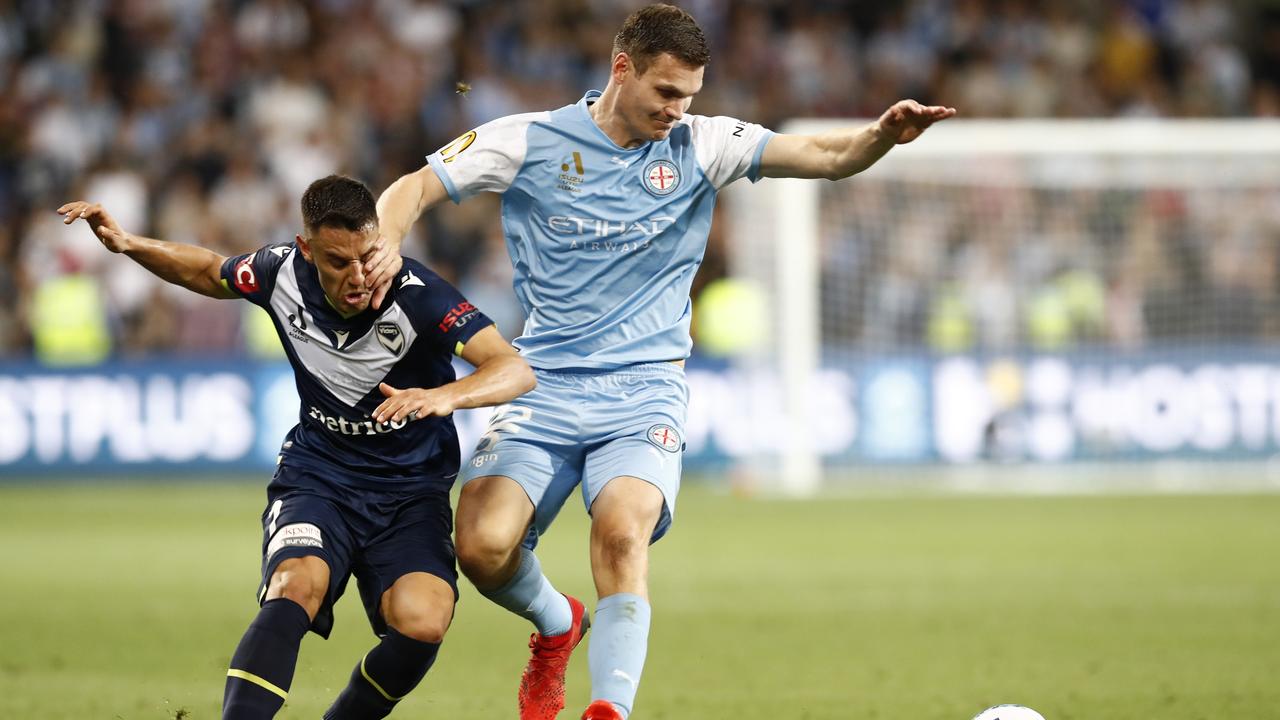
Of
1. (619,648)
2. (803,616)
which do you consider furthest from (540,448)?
(803,616)

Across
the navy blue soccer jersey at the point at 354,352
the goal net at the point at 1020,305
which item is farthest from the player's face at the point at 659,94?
the goal net at the point at 1020,305

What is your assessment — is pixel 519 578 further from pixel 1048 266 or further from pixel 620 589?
pixel 1048 266

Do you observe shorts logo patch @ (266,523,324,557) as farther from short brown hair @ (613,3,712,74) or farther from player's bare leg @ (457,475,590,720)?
short brown hair @ (613,3,712,74)

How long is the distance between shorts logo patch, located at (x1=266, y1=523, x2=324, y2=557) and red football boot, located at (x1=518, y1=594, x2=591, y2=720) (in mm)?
Answer: 1056

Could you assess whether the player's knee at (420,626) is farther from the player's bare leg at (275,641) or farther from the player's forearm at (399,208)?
the player's forearm at (399,208)

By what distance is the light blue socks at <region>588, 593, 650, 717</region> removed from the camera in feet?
16.7

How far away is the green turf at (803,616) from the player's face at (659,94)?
2055 millimetres

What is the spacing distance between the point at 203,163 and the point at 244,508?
4786 mm

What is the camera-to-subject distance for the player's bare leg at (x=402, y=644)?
203 inches

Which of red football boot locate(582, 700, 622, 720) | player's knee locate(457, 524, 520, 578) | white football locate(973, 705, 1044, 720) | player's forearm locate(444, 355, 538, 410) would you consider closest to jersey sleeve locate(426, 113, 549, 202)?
player's forearm locate(444, 355, 538, 410)

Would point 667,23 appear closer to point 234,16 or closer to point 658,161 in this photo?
point 658,161

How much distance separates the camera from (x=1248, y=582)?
32.6 feet

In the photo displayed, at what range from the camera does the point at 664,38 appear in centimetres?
554

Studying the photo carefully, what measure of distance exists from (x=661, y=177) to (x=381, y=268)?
112 centimetres
